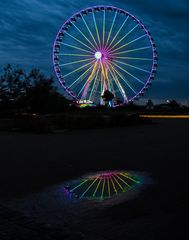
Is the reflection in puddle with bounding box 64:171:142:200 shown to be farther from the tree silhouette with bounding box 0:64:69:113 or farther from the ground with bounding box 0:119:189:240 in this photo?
the tree silhouette with bounding box 0:64:69:113

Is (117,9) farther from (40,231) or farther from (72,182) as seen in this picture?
(40,231)

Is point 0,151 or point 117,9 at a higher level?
point 117,9

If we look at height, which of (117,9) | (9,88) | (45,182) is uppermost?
(117,9)

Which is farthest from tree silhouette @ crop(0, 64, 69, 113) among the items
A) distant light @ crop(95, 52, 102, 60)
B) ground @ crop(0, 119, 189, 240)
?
ground @ crop(0, 119, 189, 240)

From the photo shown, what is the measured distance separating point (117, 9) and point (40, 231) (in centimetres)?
4081

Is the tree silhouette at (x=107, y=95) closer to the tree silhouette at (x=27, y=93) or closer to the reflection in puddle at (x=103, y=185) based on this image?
the tree silhouette at (x=27, y=93)

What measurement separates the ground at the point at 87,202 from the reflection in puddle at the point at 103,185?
0.83ft

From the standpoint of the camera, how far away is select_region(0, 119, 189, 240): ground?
4.84m

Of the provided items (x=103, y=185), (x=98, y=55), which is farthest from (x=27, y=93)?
(x=103, y=185)

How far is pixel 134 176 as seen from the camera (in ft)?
27.4

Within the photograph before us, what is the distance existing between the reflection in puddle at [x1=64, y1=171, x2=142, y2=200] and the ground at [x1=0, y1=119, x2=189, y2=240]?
0.25m

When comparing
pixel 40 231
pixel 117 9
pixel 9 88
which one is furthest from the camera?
pixel 117 9

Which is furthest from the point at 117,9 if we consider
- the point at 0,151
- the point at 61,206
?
the point at 61,206

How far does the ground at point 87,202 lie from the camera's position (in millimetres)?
4836
